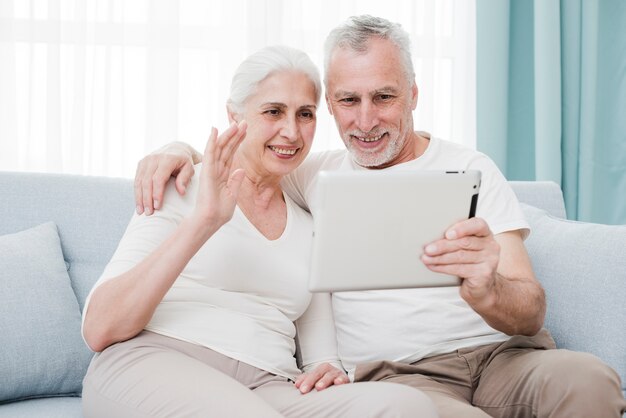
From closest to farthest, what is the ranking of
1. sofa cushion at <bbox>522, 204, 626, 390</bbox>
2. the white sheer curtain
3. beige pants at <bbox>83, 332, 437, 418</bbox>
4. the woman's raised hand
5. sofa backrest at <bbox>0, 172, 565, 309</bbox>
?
beige pants at <bbox>83, 332, 437, 418</bbox>
the woman's raised hand
sofa cushion at <bbox>522, 204, 626, 390</bbox>
sofa backrest at <bbox>0, 172, 565, 309</bbox>
the white sheer curtain

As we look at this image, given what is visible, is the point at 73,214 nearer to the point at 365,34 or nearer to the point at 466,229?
the point at 365,34

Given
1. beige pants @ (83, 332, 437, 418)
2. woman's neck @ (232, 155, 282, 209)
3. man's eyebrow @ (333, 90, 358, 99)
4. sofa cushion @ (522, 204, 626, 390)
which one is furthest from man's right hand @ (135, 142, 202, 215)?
sofa cushion @ (522, 204, 626, 390)

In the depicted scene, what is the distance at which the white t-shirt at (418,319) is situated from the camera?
65.4 inches

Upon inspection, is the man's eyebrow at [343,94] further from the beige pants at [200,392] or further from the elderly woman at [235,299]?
the beige pants at [200,392]

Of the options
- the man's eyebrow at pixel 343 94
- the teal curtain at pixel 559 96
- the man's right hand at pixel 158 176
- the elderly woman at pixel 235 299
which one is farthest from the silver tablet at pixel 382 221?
the teal curtain at pixel 559 96

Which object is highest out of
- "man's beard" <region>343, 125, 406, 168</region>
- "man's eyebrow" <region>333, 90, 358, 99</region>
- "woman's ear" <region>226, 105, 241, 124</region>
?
"man's eyebrow" <region>333, 90, 358, 99</region>

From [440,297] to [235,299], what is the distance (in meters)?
0.47

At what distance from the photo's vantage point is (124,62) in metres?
2.82

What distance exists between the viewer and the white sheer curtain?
2.77m

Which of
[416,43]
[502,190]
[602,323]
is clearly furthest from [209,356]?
[416,43]

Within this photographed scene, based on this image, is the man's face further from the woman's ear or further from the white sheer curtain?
the white sheer curtain

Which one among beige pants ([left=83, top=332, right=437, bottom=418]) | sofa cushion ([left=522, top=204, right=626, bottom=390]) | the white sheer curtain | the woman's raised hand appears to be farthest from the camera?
the white sheer curtain

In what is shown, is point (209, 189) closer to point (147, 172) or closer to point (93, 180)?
point (147, 172)

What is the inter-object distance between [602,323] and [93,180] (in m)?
1.36
